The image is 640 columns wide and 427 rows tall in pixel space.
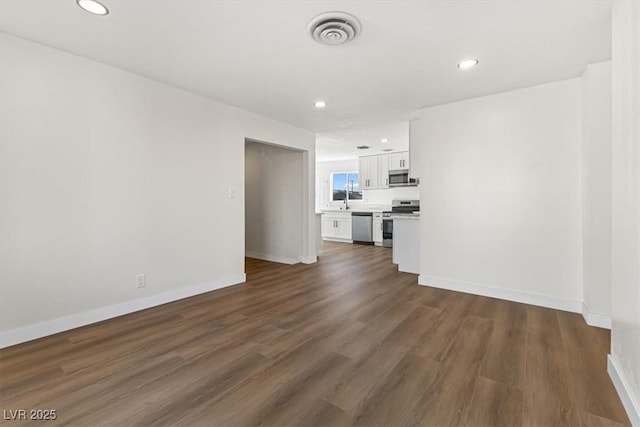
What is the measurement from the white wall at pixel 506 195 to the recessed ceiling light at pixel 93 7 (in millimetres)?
3376

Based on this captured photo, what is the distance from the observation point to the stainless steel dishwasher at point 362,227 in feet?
24.0

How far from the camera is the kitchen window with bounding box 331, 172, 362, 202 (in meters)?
8.31

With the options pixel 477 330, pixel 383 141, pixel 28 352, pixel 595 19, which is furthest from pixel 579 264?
pixel 28 352

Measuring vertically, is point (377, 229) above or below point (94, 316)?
above

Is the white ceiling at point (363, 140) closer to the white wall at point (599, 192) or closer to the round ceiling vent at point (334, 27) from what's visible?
the white wall at point (599, 192)

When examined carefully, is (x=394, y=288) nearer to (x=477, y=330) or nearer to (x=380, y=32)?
(x=477, y=330)

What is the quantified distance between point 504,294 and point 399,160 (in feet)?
14.5

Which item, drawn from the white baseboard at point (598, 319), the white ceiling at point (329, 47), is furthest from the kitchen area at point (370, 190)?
the white baseboard at point (598, 319)

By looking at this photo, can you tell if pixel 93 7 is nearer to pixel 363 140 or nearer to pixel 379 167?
pixel 363 140

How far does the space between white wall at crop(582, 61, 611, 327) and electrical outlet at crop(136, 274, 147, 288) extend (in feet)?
13.9

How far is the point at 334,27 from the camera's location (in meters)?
1.96

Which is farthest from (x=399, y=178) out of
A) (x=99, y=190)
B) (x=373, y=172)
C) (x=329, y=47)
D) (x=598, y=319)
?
(x=99, y=190)

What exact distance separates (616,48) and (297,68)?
86.7 inches

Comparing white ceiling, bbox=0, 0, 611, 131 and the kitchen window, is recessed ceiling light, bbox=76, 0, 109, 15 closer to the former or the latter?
white ceiling, bbox=0, 0, 611, 131
